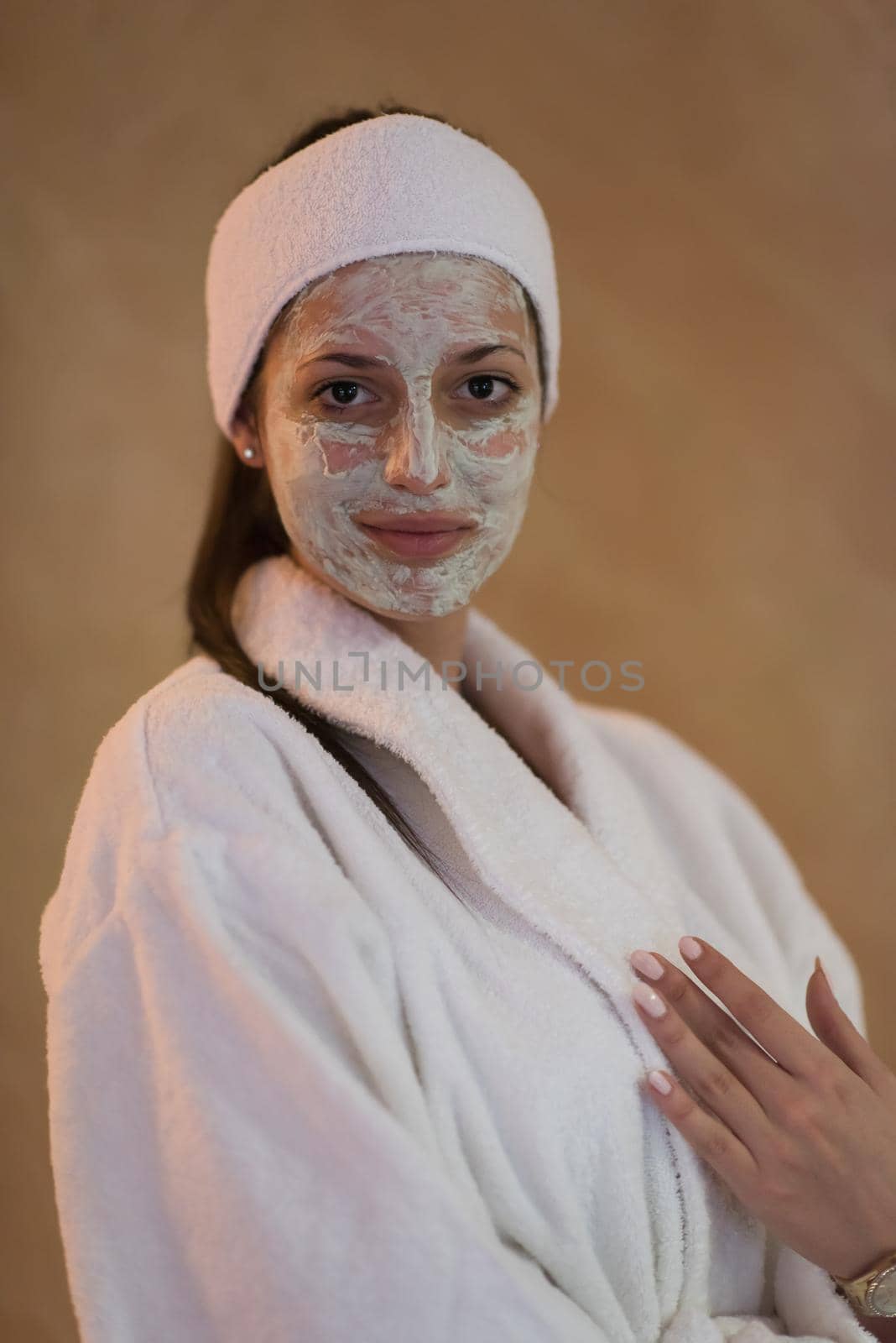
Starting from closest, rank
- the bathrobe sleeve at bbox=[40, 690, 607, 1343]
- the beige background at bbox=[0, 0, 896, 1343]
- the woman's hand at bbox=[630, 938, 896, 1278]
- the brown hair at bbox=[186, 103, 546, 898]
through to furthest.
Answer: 1. the bathrobe sleeve at bbox=[40, 690, 607, 1343]
2. the woman's hand at bbox=[630, 938, 896, 1278]
3. the brown hair at bbox=[186, 103, 546, 898]
4. the beige background at bbox=[0, 0, 896, 1343]

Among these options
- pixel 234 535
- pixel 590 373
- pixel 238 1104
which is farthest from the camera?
pixel 590 373

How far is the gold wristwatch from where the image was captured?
0.78m

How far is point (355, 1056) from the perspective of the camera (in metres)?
0.72

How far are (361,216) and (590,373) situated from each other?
2.08 ft

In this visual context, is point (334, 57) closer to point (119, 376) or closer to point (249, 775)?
point (119, 376)

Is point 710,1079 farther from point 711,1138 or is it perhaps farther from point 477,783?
point 477,783

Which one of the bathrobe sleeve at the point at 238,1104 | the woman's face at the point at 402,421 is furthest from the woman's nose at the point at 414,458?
the bathrobe sleeve at the point at 238,1104

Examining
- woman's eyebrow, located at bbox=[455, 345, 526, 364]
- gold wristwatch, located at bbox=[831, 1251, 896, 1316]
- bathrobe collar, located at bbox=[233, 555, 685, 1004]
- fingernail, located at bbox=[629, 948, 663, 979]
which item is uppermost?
woman's eyebrow, located at bbox=[455, 345, 526, 364]

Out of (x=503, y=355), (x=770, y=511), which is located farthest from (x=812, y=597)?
(x=503, y=355)

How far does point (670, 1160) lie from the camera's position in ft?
2.63

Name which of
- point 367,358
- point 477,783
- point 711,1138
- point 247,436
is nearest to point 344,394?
point 367,358

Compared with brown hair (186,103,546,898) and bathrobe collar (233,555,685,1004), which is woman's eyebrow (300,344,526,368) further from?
bathrobe collar (233,555,685,1004)

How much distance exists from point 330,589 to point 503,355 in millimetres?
230

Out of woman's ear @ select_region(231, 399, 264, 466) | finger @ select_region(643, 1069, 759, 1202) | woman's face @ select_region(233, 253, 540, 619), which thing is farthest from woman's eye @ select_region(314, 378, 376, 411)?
finger @ select_region(643, 1069, 759, 1202)
